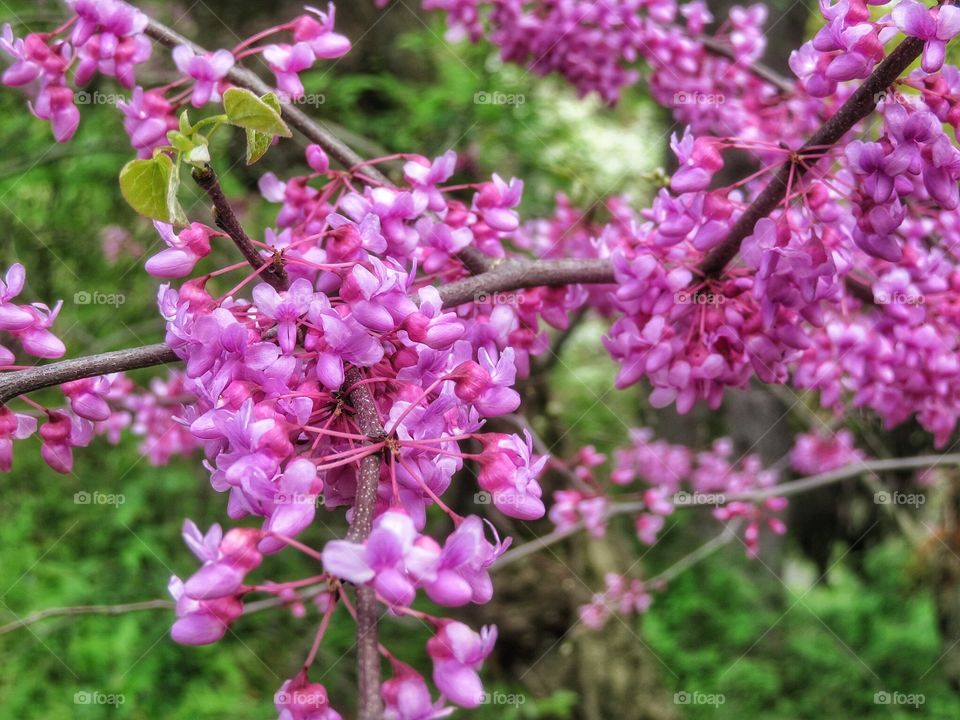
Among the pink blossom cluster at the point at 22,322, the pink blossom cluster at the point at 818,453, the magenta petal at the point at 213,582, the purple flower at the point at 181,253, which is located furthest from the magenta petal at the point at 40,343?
the pink blossom cluster at the point at 818,453

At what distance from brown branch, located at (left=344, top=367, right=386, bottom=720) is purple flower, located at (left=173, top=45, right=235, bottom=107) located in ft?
2.27

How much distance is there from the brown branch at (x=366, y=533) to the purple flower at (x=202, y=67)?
2.27 feet

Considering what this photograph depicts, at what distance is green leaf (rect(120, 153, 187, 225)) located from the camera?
2.88 ft

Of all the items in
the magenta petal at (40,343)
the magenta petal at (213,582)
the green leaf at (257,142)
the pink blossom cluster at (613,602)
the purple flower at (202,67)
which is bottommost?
the pink blossom cluster at (613,602)

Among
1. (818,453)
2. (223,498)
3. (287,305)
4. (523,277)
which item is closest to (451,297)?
(523,277)

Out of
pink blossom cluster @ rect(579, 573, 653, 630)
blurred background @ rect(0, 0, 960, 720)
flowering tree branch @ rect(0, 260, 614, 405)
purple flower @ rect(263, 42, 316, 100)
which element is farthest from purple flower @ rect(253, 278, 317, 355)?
pink blossom cluster @ rect(579, 573, 653, 630)

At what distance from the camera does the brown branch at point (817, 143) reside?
1073 mm

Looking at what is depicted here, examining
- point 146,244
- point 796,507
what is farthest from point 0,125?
point 796,507

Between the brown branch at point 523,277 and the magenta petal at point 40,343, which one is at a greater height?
the brown branch at point 523,277

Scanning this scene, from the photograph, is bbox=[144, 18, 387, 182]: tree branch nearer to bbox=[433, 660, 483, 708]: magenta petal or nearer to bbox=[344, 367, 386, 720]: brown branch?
bbox=[344, 367, 386, 720]: brown branch

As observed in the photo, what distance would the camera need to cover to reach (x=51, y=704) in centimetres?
358

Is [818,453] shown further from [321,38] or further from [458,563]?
[458,563]

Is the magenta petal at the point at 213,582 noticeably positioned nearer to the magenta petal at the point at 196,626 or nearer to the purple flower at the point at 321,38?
the magenta petal at the point at 196,626

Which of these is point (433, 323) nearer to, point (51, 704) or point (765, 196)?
point (765, 196)
